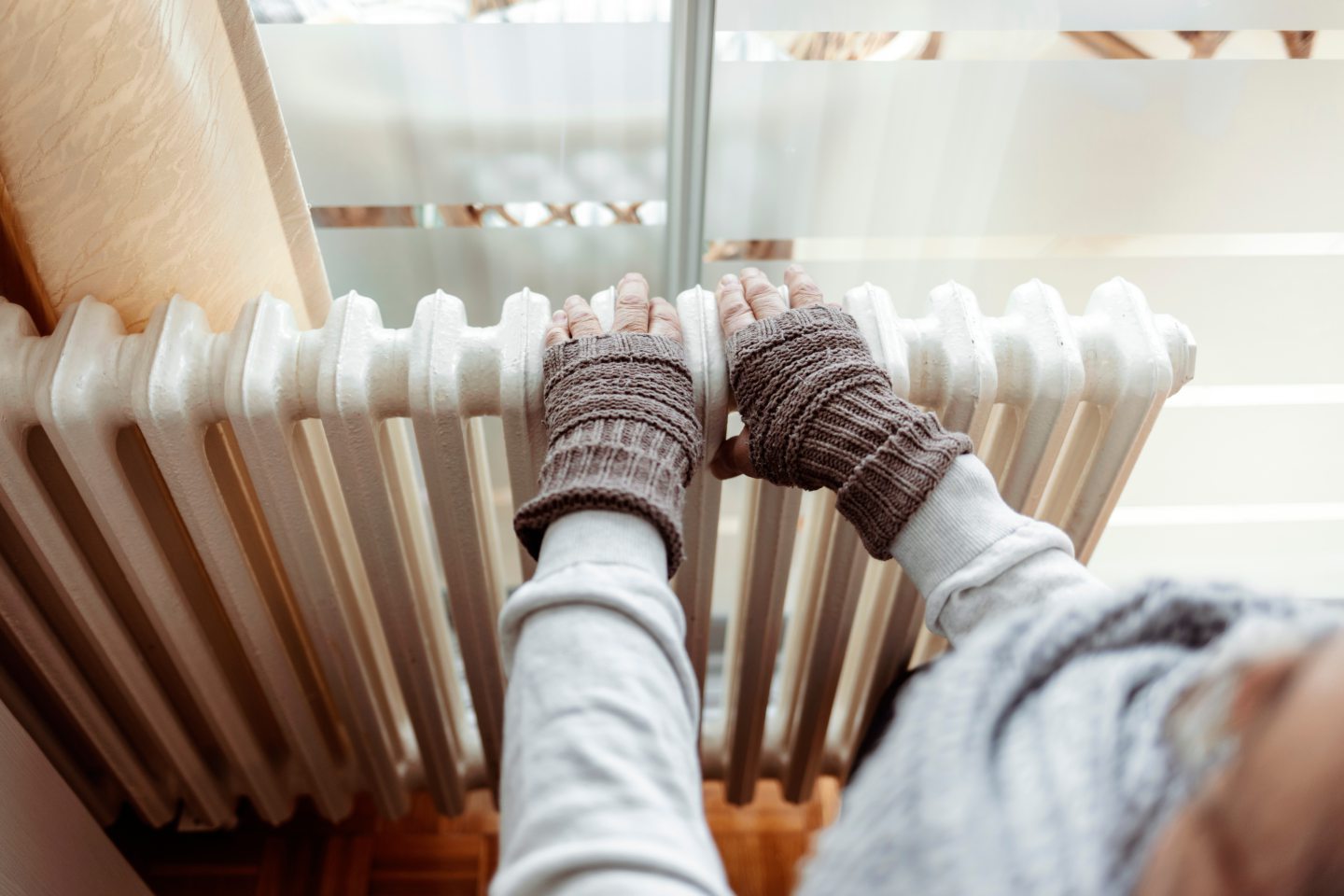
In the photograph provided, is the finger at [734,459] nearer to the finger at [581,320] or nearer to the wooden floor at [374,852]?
the finger at [581,320]

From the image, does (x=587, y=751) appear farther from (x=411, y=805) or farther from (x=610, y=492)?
(x=411, y=805)

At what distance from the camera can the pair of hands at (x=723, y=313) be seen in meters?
0.64

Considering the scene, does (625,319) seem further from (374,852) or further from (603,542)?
(374,852)

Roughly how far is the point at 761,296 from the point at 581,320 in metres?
0.13

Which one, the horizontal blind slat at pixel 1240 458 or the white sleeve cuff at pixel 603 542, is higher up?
the white sleeve cuff at pixel 603 542

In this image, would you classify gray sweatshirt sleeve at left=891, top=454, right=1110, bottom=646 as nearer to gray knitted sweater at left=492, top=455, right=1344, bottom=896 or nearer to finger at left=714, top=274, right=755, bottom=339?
gray knitted sweater at left=492, top=455, right=1344, bottom=896

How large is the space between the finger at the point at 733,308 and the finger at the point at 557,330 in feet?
0.38

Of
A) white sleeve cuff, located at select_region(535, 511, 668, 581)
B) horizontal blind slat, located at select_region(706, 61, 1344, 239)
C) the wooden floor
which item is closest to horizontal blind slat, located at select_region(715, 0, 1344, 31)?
horizontal blind slat, located at select_region(706, 61, 1344, 239)

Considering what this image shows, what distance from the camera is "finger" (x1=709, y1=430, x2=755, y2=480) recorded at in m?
0.65

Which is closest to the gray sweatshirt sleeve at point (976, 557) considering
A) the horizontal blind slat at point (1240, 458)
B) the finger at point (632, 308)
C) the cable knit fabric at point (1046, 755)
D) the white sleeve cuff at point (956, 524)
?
the white sleeve cuff at point (956, 524)

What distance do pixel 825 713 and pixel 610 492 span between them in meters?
0.57

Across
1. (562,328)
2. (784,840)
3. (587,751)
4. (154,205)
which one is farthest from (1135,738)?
(784,840)

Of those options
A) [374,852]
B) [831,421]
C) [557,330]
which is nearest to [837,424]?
[831,421]

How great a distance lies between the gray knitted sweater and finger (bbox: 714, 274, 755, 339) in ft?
0.67
